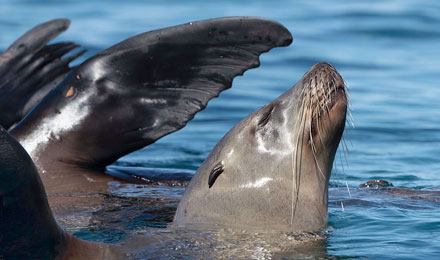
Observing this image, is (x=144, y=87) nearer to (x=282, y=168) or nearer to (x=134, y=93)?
(x=134, y=93)

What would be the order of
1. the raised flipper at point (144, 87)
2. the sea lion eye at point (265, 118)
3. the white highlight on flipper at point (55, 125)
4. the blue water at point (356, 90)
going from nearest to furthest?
1. the sea lion eye at point (265, 118)
2. the blue water at point (356, 90)
3. the raised flipper at point (144, 87)
4. the white highlight on flipper at point (55, 125)

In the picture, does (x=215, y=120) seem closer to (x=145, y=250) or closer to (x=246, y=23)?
(x=246, y=23)

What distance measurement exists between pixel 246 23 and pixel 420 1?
1207cm

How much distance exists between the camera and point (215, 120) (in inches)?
397

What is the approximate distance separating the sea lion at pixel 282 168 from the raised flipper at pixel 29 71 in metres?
3.24

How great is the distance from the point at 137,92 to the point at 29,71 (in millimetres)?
1846

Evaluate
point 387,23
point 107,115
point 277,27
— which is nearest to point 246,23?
point 277,27

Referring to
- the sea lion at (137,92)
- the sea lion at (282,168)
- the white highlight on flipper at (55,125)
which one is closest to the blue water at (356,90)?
the sea lion at (282,168)

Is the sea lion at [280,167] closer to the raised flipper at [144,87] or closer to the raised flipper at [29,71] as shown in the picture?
the raised flipper at [144,87]

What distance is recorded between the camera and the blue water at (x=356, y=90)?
5191 millimetres

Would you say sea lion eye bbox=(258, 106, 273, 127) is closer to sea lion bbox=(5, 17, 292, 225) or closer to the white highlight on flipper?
sea lion bbox=(5, 17, 292, 225)

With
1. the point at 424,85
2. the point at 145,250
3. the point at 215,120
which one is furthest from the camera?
the point at 424,85

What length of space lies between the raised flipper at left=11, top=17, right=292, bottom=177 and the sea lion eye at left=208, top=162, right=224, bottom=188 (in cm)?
151

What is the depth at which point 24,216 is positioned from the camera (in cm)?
355
